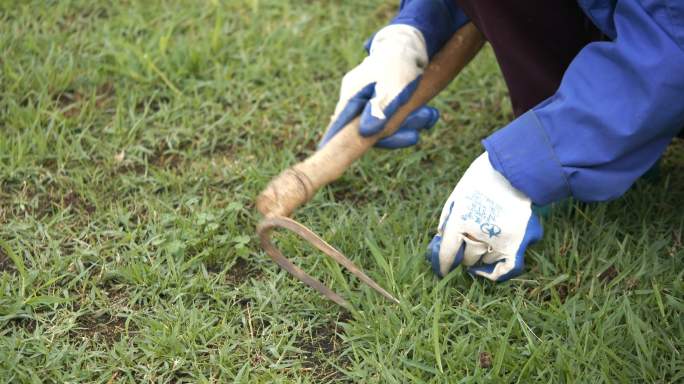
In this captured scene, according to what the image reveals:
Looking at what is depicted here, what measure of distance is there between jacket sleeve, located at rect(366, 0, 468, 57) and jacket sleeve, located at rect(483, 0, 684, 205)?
1.49 feet

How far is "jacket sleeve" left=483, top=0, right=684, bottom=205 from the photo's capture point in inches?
62.0

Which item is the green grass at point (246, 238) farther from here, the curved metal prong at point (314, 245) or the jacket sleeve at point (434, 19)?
the jacket sleeve at point (434, 19)

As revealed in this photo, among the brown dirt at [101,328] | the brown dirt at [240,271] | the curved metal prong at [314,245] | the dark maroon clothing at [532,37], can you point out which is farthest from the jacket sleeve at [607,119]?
the brown dirt at [101,328]

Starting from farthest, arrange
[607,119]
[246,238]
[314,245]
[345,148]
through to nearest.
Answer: [246,238] < [345,148] < [314,245] < [607,119]

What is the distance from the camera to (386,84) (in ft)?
6.48

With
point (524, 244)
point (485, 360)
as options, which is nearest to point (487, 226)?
point (524, 244)

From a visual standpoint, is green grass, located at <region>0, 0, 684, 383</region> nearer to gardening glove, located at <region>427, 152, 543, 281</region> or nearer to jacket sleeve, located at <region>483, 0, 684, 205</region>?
gardening glove, located at <region>427, 152, 543, 281</region>

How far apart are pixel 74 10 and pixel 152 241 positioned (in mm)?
1200

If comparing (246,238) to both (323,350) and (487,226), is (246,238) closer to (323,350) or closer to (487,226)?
(323,350)

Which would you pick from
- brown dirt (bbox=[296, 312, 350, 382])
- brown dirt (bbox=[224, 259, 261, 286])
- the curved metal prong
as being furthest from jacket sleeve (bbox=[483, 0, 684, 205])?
brown dirt (bbox=[224, 259, 261, 286])

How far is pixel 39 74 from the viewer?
2525 millimetres

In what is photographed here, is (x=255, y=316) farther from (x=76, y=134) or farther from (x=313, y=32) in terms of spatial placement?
(x=313, y=32)

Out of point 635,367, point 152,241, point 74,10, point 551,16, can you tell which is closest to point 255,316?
point 152,241

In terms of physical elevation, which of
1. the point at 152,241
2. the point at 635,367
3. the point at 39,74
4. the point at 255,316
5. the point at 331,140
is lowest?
the point at 635,367
